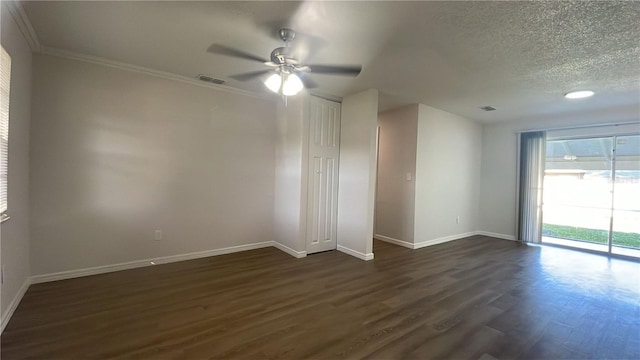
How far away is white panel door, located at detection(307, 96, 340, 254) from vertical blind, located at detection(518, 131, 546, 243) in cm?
388

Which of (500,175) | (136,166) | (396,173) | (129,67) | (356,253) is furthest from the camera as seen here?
(500,175)

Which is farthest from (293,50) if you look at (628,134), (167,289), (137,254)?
(628,134)

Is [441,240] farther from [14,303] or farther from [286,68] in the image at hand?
[14,303]

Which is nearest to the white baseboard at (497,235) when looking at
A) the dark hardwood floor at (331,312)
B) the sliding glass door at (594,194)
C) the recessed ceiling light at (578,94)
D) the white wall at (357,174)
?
the sliding glass door at (594,194)

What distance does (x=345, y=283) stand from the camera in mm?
3080

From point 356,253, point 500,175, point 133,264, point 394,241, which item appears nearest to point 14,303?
point 133,264

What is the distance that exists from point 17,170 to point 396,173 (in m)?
4.84

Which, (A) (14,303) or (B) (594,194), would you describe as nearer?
(A) (14,303)

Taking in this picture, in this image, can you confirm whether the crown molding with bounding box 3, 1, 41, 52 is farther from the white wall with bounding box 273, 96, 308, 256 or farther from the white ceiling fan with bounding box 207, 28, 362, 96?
the white wall with bounding box 273, 96, 308, 256

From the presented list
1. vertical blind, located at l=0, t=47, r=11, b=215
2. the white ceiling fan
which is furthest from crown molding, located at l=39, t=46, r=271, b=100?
the white ceiling fan

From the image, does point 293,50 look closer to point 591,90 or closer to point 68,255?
point 68,255

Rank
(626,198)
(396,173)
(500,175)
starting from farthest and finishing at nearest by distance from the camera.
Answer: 1. (500,175)
2. (396,173)
3. (626,198)

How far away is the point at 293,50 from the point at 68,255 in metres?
3.29

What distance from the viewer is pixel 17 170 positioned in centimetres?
243
